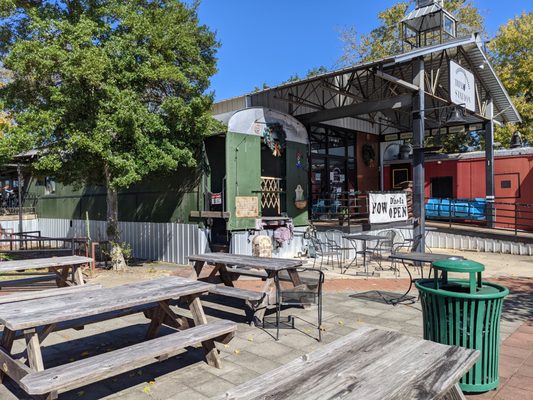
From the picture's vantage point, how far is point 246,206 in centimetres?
1056

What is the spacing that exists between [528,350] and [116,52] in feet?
28.5

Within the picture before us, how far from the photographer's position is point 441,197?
54.5 ft

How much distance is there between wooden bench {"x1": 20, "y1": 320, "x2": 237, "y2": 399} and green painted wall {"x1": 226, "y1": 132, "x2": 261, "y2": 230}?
6.39 meters

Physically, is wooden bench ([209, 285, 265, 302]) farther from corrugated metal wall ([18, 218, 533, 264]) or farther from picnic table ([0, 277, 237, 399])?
corrugated metal wall ([18, 218, 533, 264])

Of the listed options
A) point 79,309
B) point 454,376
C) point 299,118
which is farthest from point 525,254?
point 79,309

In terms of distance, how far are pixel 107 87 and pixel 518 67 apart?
21532 millimetres

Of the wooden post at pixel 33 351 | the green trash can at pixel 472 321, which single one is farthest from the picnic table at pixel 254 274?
the green trash can at pixel 472 321

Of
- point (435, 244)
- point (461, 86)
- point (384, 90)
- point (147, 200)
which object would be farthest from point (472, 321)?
point (384, 90)

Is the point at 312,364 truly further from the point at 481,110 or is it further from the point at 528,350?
the point at 481,110

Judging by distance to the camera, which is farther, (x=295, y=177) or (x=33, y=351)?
(x=295, y=177)

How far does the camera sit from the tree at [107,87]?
807 cm

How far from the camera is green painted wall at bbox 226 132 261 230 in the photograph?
10.2m

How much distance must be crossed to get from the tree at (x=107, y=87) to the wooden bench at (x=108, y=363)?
562 centimetres

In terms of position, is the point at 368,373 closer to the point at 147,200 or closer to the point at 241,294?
the point at 241,294
